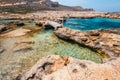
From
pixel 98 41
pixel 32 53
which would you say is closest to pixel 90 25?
pixel 98 41

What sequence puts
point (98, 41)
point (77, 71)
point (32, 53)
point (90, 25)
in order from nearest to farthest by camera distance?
1. point (77, 71)
2. point (32, 53)
3. point (98, 41)
4. point (90, 25)

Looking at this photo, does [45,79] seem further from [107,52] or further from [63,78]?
[107,52]

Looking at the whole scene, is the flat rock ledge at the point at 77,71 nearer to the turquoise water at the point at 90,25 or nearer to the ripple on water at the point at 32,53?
the ripple on water at the point at 32,53

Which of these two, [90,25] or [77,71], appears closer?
[77,71]

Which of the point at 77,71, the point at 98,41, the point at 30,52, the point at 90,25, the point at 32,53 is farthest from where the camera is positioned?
the point at 90,25

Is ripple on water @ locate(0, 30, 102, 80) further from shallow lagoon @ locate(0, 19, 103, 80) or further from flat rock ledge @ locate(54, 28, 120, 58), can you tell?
flat rock ledge @ locate(54, 28, 120, 58)

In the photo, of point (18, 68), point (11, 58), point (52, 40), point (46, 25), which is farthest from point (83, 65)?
point (46, 25)

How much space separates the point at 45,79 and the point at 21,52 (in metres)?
14.4

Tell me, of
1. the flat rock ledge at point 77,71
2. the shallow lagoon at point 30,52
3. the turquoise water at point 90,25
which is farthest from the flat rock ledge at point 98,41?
the turquoise water at point 90,25

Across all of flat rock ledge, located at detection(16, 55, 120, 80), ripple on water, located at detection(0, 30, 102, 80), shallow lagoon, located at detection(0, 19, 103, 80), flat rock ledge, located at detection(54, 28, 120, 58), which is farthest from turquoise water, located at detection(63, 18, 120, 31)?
flat rock ledge, located at detection(16, 55, 120, 80)

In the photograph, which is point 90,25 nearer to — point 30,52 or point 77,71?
point 30,52

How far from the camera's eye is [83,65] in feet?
47.1

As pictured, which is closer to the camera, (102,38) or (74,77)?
(74,77)

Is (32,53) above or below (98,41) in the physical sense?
below
